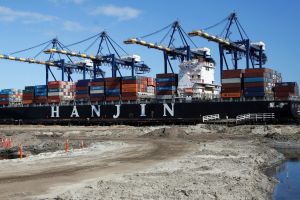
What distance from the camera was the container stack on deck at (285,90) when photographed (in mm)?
59750

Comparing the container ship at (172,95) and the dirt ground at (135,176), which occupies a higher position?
the container ship at (172,95)

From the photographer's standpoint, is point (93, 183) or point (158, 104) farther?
point (158, 104)

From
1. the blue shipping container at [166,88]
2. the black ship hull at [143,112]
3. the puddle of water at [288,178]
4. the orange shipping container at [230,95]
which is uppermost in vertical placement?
the blue shipping container at [166,88]

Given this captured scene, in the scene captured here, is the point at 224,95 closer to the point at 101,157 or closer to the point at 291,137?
the point at 291,137

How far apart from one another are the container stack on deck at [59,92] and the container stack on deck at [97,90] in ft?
28.6

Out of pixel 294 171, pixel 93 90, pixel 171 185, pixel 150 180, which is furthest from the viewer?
pixel 93 90

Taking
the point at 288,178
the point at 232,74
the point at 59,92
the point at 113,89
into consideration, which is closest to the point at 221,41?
the point at 232,74

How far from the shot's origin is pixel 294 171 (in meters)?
22.1

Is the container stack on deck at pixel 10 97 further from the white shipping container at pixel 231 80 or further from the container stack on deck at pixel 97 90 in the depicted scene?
the white shipping container at pixel 231 80

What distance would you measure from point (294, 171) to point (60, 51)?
7507cm

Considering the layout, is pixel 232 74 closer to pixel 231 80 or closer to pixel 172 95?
pixel 231 80

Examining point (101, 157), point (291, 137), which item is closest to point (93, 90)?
point (291, 137)

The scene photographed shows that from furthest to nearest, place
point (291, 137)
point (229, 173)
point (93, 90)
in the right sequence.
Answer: point (93, 90), point (291, 137), point (229, 173)

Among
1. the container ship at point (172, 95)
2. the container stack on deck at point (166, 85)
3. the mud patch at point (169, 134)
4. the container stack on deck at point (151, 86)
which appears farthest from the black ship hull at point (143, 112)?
the mud patch at point (169, 134)
